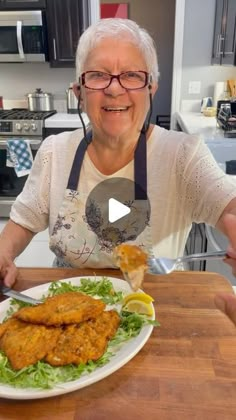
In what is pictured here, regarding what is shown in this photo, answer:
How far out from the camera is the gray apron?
113cm

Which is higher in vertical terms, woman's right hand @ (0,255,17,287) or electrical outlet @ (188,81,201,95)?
electrical outlet @ (188,81,201,95)

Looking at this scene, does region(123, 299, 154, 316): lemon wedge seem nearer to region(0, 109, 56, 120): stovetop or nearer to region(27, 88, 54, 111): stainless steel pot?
region(0, 109, 56, 120): stovetop

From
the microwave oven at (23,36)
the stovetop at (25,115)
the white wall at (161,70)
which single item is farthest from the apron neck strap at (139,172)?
the white wall at (161,70)

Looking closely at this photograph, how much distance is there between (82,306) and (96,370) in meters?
0.15

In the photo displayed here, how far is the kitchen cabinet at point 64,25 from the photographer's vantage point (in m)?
2.83

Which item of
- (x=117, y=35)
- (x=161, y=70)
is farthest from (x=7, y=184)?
(x=161, y=70)

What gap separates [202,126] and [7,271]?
6.56ft

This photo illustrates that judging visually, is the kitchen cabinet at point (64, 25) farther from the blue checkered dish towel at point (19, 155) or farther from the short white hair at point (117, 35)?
the short white hair at point (117, 35)

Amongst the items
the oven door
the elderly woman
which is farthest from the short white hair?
the oven door

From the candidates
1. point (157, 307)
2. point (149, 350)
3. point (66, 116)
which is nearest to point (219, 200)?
point (157, 307)

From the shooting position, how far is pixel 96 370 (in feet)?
2.15

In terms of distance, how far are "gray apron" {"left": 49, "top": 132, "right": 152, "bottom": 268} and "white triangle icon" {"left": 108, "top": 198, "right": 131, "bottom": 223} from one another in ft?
0.12

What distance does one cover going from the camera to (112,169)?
3.85 feet

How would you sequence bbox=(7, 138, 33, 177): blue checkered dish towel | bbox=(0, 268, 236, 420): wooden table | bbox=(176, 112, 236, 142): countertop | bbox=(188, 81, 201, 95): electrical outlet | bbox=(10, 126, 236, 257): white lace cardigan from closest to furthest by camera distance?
1. bbox=(0, 268, 236, 420): wooden table
2. bbox=(10, 126, 236, 257): white lace cardigan
3. bbox=(176, 112, 236, 142): countertop
4. bbox=(7, 138, 33, 177): blue checkered dish towel
5. bbox=(188, 81, 201, 95): electrical outlet
